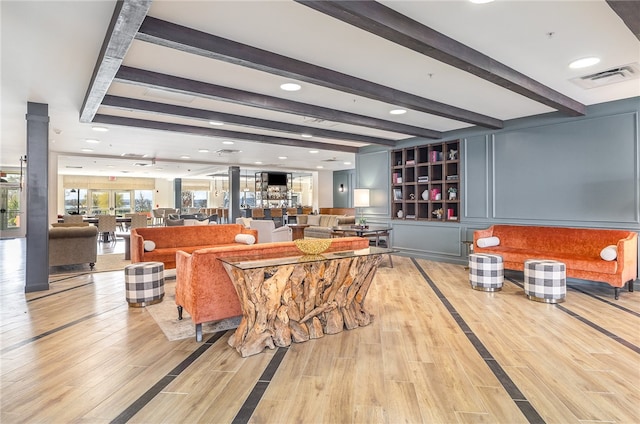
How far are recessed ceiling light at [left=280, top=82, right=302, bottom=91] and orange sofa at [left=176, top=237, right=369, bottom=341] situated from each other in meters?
1.85

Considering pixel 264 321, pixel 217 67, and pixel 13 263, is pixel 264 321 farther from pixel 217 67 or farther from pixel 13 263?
pixel 13 263

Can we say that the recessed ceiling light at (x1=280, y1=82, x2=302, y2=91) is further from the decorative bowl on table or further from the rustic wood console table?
the rustic wood console table

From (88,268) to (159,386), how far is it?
5143mm

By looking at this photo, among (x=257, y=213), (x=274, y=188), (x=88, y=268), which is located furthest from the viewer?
(x=274, y=188)

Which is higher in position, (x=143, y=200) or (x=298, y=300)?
(x=143, y=200)

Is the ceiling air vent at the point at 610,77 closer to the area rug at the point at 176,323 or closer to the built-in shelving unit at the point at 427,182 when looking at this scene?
the built-in shelving unit at the point at 427,182

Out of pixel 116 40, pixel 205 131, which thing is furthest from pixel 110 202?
pixel 116 40

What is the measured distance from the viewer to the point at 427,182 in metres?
7.25

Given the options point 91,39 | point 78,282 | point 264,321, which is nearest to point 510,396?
point 264,321

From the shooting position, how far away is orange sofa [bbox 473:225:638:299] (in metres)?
4.27

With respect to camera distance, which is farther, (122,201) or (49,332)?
(122,201)

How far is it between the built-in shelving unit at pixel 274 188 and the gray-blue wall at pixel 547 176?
7926 mm

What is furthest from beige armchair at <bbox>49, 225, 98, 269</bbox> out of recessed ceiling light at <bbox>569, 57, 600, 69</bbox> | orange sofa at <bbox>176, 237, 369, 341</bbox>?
recessed ceiling light at <bbox>569, 57, 600, 69</bbox>

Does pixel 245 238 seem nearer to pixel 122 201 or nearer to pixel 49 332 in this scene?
pixel 49 332
